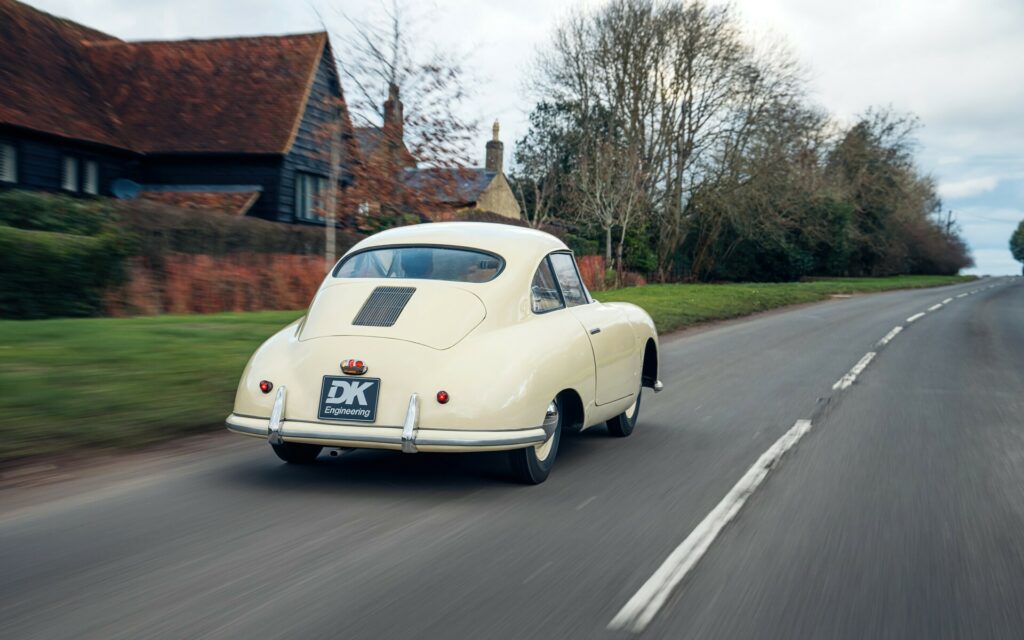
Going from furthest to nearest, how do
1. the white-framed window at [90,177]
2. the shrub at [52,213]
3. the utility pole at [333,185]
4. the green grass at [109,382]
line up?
1. the white-framed window at [90,177]
2. the utility pole at [333,185]
3. the shrub at [52,213]
4. the green grass at [109,382]

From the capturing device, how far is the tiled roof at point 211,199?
84.8ft

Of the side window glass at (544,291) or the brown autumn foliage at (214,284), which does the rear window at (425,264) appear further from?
the brown autumn foliage at (214,284)

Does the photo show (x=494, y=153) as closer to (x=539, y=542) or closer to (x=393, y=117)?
(x=393, y=117)

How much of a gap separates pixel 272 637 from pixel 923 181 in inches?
3693

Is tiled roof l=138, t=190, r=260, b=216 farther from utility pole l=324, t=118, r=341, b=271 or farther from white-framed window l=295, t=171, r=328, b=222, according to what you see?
utility pole l=324, t=118, r=341, b=271

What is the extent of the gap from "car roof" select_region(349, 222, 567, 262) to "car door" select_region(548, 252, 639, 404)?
263mm

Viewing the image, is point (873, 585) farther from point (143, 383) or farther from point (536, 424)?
point (143, 383)

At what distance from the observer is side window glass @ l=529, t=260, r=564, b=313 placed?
649 centimetres

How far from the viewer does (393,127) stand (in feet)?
51.0

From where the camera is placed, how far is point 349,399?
18.0 ft

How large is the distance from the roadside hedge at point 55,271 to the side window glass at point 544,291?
27.4 ft

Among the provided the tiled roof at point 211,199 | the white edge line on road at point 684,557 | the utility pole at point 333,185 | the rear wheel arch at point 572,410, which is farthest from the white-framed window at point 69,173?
the white edge line on road at point 684,557

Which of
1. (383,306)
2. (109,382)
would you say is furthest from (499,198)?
(383,306)

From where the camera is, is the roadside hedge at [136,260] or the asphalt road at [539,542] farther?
the roadside hedge at [136,260]
